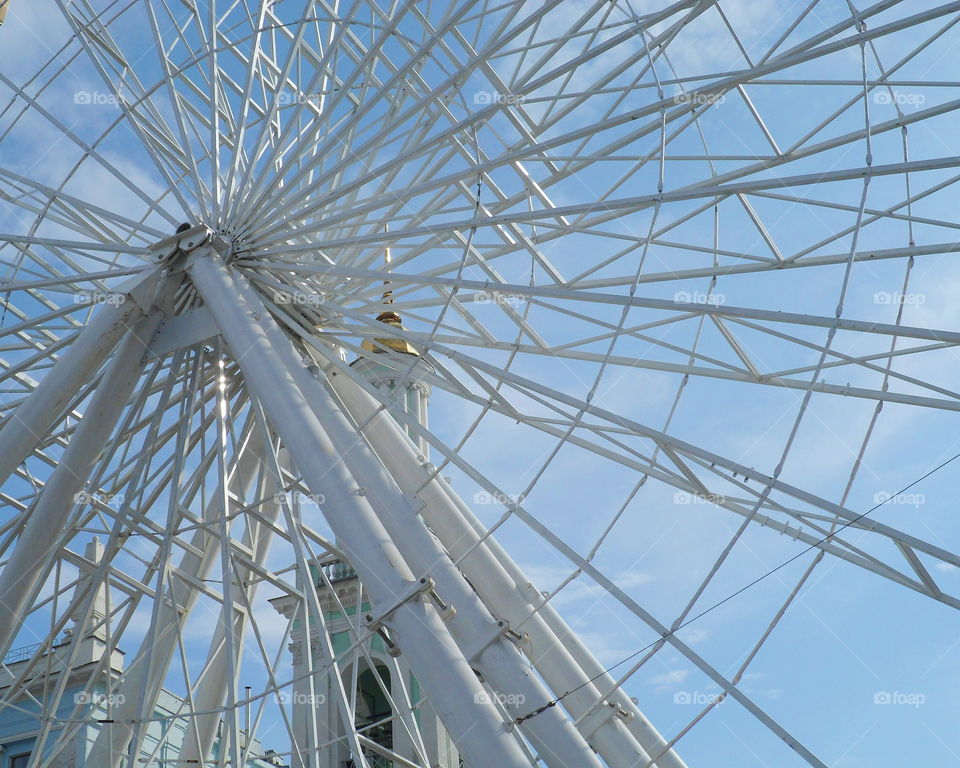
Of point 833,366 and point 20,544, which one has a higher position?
point 20,544

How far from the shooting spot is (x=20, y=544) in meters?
18.4

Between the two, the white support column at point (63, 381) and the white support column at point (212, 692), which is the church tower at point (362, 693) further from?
the white support column at point (63, 381)

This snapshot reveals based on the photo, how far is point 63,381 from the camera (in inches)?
717

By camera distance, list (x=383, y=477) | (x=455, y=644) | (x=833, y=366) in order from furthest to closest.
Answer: (x=833, y=366)
(x=383, y=477)
(x=455, y=644)

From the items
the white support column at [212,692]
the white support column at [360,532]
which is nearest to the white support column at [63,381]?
the white support column at [360,532]

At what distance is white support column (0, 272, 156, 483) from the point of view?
1798cm

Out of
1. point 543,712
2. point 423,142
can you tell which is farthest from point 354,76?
point 543,712

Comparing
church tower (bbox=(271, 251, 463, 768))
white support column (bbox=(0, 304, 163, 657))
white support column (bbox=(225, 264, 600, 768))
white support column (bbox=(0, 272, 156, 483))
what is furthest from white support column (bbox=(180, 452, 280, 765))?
church tower (bbox=(271, 251, 463, 768))

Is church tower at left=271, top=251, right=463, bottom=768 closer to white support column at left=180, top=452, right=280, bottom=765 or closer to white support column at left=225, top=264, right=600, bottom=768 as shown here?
white support column at left=180, top=452, right=280, bottom=765

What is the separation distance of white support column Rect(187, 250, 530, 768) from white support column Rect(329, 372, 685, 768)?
123 cm

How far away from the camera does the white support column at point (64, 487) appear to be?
717 inches

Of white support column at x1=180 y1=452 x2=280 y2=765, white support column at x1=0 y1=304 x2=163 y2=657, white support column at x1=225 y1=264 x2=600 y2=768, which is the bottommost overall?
white support column at x1=225 y1=264 x2=600 y2=768

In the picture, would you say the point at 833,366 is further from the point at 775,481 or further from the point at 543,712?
the point at 543,712

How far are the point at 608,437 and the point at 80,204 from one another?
9.58 meters
